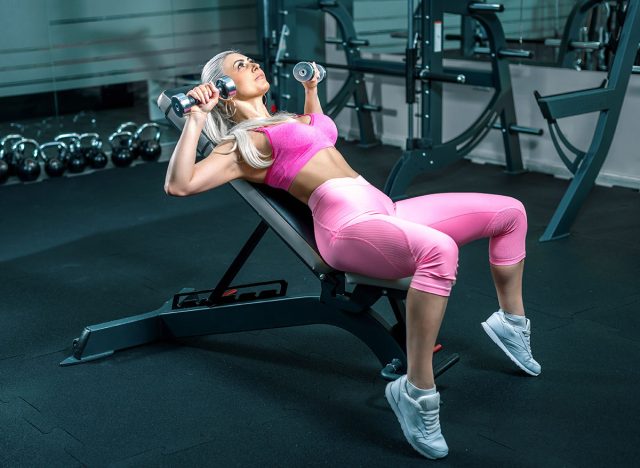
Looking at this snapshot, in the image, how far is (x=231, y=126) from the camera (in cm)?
253

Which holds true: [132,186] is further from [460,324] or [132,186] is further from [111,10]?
[460,324]

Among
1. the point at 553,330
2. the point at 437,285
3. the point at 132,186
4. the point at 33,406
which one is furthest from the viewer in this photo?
the point at 132,186

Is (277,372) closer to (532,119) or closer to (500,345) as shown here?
(500,345)

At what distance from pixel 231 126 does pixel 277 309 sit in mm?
543

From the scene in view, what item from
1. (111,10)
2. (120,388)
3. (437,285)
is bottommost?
(120,388)

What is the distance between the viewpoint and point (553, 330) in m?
2.82

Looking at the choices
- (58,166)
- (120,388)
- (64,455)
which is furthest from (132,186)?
(64,455)

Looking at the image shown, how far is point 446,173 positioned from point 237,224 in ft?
4.82

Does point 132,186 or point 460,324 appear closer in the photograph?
point 460,324

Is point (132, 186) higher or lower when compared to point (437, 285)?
lower

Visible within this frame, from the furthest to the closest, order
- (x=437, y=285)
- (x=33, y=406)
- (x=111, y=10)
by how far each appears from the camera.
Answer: (x=111, y=10), (x=33, y=406), (x=437, y=285)

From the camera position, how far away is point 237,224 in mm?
4141

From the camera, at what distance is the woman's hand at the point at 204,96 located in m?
2.17

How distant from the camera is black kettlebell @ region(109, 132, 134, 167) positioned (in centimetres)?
534
